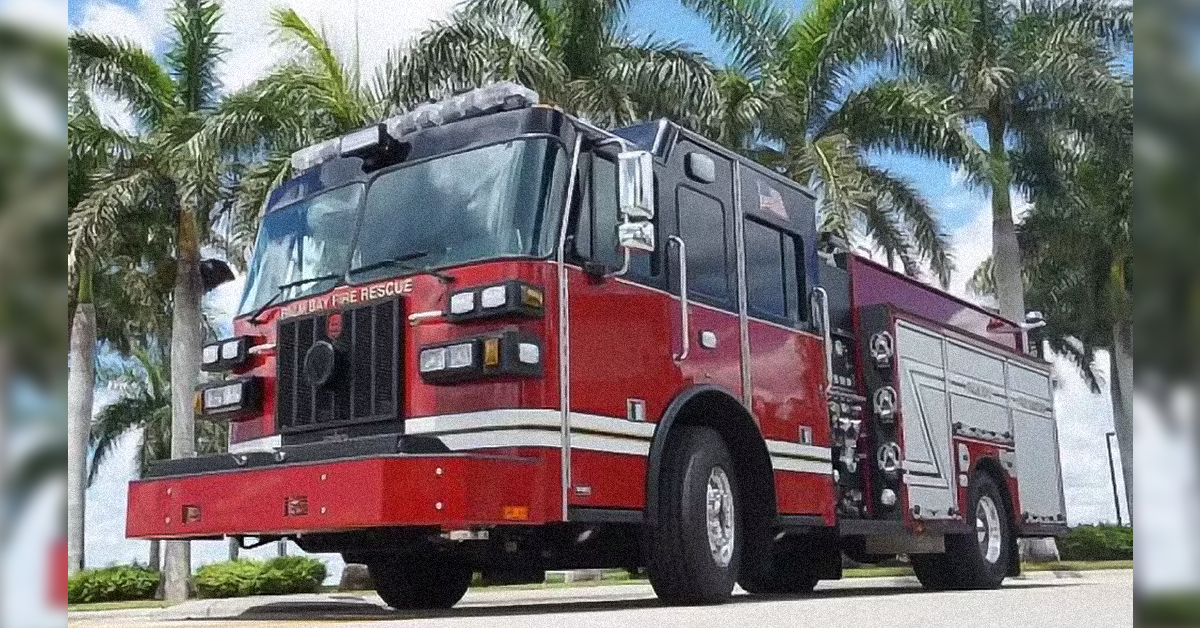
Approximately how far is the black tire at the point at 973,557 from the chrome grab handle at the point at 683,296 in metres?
4.39

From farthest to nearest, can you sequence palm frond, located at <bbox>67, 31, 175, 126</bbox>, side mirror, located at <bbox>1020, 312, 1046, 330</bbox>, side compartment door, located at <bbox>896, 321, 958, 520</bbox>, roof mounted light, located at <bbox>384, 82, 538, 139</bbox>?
palm frond, located at <bbox>67, 31, 175, 126</bbox> → side mirror, located at <bbox>1020, 312, 1046, 330</bbox> → side compartment door, located at <bbox>896, 321, 958, 520</bbox> → roof mounted light, located at <bbox>384, 82, 538, 139</bbox>

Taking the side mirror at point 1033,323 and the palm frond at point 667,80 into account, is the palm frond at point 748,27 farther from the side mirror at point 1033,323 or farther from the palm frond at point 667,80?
the side mirror at point 1033,323

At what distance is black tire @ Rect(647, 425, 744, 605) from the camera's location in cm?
689

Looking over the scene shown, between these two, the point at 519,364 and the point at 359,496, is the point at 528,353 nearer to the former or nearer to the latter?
the point at 519,364

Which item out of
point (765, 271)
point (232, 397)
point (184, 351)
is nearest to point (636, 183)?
point (765, 271)

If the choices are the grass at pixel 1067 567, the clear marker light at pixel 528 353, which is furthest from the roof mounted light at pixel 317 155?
the grass at pixel 1067 567

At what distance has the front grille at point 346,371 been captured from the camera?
21.1 ft

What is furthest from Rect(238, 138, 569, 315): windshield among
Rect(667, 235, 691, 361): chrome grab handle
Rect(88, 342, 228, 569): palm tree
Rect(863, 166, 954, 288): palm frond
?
Rect(88, 342, 228, 569): palm tree

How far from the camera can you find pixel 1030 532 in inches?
462

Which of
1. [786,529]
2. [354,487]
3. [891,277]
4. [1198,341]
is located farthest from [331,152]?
[1198,341]

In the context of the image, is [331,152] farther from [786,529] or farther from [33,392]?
[33,392]

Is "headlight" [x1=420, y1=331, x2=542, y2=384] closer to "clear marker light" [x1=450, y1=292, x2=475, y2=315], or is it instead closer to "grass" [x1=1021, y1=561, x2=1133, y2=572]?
"clear marker light" [x1=450, y1=292, x2=475, y2=315]

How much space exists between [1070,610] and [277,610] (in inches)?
197

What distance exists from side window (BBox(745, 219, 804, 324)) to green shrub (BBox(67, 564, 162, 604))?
43.8ft
